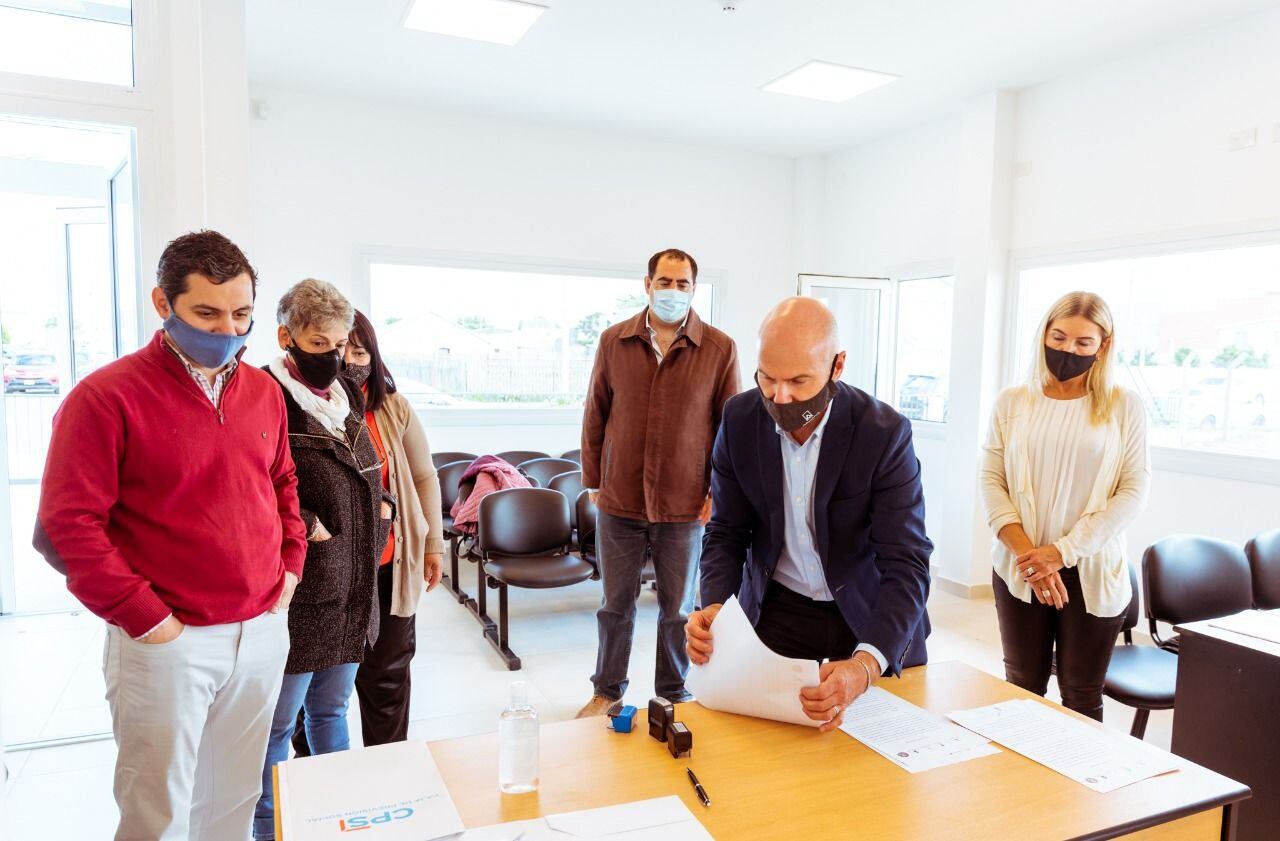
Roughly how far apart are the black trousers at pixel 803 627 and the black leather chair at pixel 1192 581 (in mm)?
1785

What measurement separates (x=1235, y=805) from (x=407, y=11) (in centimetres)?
475

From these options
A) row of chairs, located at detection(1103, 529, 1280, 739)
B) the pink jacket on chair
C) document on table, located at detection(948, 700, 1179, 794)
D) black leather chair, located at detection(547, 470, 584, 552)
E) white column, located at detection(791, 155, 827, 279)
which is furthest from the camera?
white column, located at detection(791, 155, 827, 279)

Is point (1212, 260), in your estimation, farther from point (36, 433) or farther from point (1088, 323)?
point (36, 433)

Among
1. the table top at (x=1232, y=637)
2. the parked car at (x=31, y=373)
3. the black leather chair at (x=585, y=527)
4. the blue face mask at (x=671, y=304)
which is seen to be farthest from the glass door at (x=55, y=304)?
the table top at (x=1232, y=637)

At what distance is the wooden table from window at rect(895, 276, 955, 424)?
486 cm

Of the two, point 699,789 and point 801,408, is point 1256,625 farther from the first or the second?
point 699,789

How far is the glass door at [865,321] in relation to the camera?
645 centimetres

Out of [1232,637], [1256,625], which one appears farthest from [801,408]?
[1256,625]

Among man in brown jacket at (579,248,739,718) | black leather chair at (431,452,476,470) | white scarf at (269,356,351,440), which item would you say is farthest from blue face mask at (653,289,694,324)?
black leather chair at (431,452,476,470)

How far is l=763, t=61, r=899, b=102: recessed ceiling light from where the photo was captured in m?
5.08

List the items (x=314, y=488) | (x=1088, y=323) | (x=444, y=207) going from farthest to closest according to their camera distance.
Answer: (x=444, y=207) < (x=1088, y=323) < (x=314, y=488)

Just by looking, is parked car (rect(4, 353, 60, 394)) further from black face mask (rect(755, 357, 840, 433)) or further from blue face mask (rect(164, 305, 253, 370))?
black face mask (rect(755, 357, 840, 433))

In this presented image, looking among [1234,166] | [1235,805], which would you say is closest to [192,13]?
[1235,805]

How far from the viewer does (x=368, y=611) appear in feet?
7.08
